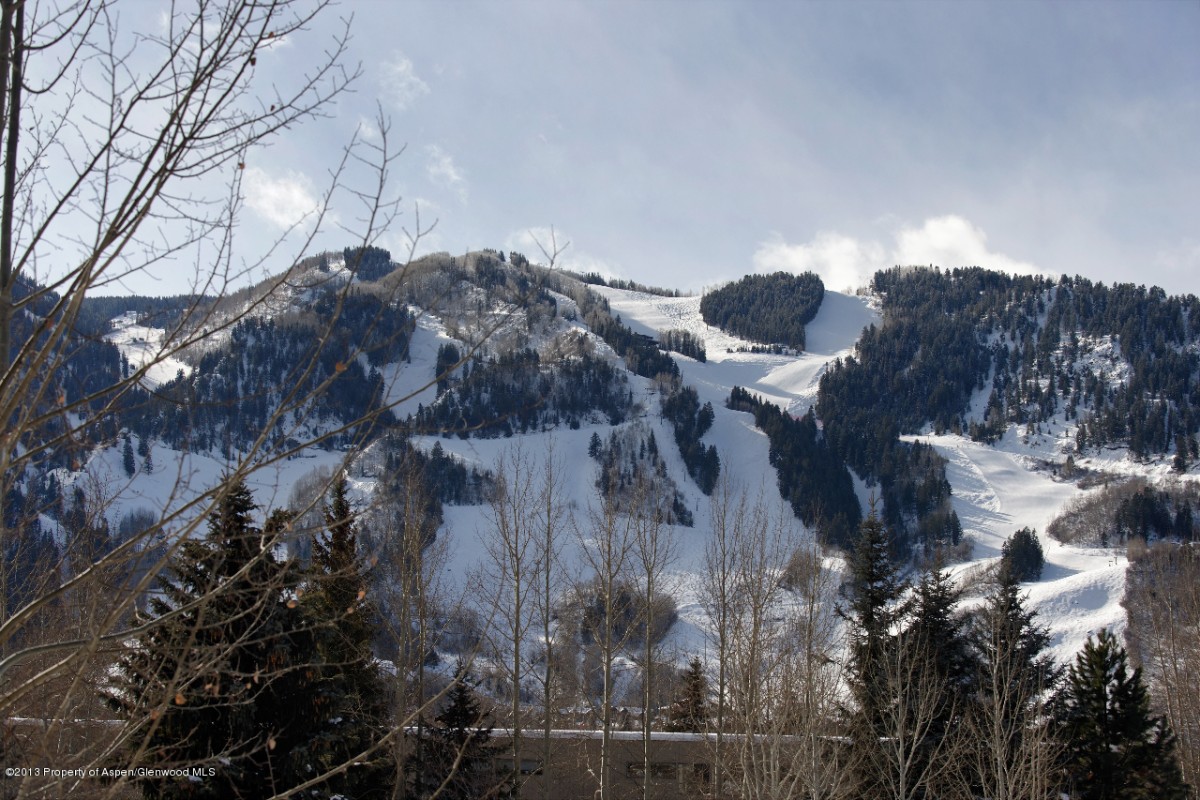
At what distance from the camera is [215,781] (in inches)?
346

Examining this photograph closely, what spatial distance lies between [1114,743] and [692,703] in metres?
10.4

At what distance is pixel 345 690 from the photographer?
1173 cm

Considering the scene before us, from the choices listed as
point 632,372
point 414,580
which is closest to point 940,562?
point 414,580

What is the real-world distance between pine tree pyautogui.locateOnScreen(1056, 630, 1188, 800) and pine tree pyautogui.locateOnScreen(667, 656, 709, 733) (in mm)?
8748

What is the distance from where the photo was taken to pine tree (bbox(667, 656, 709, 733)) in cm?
A: 2154

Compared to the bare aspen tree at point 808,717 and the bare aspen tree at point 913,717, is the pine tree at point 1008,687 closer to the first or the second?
the bare aspen tree at point 913,717

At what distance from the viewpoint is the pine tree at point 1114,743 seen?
45.5 feet

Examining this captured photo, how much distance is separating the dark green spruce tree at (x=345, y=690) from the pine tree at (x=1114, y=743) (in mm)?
11731

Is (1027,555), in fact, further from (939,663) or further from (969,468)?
(939,663)

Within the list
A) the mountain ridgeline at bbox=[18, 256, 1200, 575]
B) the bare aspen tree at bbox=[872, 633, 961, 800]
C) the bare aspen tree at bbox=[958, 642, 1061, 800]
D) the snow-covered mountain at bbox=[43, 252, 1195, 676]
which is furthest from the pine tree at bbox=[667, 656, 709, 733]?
the mountain ridgeline at bbox=[18, 256, 1200, 575]

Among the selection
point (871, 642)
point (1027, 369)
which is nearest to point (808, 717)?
point (871, 642)

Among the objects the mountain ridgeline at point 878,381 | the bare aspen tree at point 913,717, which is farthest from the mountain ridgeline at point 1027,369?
the bare aspen tree at point 913,717

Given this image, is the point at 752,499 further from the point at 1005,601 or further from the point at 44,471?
the point at 44,471

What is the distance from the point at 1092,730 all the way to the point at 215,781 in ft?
48.2
